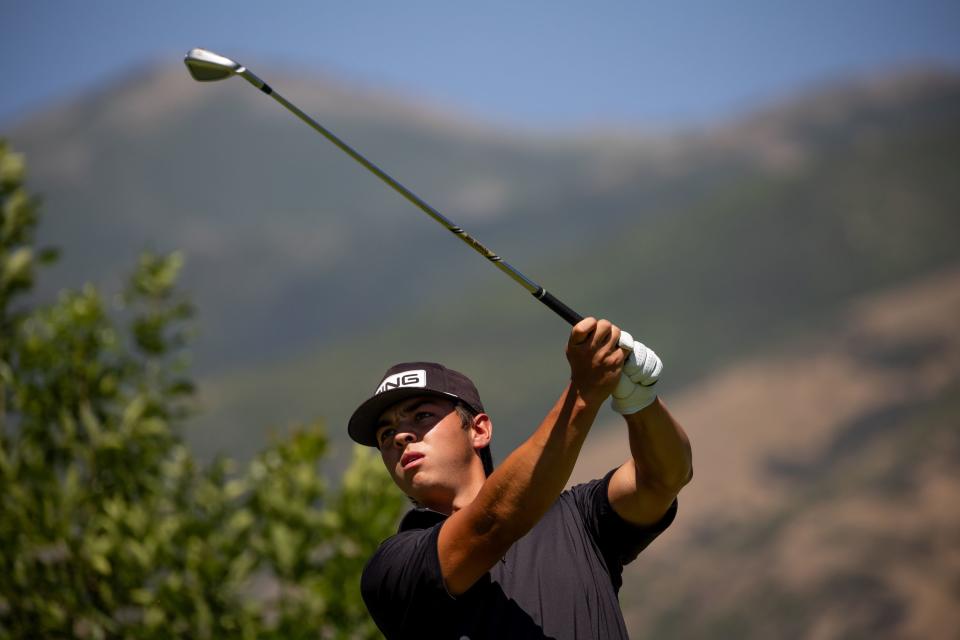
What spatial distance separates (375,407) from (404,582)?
2.27ft

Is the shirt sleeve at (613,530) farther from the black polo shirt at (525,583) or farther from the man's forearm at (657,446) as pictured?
the man's forearm at (657,446)

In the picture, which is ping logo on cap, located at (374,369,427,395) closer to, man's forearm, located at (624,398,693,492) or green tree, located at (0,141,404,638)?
man's forearm, located at (624,398,693,492)

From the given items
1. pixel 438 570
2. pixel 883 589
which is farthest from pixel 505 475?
pixel 883 589

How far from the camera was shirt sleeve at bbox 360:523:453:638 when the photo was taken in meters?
3.91

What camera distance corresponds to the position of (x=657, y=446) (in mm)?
4184

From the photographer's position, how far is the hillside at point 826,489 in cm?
5797

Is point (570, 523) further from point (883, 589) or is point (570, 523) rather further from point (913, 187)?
point (913, 187)

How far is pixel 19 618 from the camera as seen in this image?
955 centimetres

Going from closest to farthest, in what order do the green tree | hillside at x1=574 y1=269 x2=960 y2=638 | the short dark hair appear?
1. the short dark hair
2. the green tree
3. hillside at x1=574 y1=269 x2=960 y2=638

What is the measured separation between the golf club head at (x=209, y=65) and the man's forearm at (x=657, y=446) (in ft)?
6.26

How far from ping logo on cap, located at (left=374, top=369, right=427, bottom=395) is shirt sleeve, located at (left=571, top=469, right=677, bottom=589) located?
728mm

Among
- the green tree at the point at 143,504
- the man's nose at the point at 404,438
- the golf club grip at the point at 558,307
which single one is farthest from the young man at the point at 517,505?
the green tree at the point at 143,504

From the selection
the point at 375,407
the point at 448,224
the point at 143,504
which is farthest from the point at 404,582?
the point at 143,504

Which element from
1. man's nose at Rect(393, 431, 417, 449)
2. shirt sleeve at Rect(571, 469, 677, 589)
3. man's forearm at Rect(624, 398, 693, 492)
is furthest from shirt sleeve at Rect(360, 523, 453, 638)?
man's forearm at Rect(624, 398, 693, 492)
